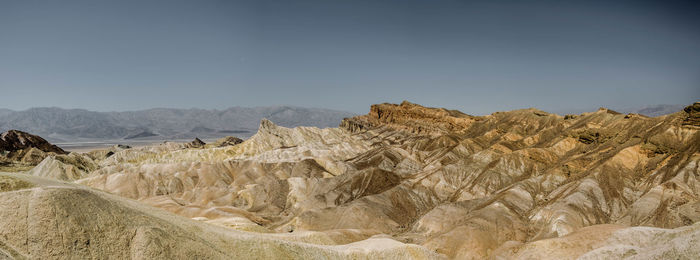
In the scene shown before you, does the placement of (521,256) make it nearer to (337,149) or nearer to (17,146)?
(337,149)

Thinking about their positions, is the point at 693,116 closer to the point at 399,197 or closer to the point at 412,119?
the point at 399,197

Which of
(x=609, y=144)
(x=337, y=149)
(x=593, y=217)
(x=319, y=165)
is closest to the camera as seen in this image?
(x=593, y=217)

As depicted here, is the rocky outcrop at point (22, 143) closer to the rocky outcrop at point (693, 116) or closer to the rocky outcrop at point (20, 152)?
the rocky outcrop at point (20, 152)

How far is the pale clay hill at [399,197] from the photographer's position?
2088 cm

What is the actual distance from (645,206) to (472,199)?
85.2 ft

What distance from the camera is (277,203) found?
77.2 m

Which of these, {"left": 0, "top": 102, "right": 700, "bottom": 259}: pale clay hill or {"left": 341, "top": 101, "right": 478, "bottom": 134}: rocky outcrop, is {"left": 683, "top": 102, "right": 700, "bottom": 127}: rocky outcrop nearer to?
{"left": 0, "top": 102, "right": 700, "bottom": 259}: pale clay hill

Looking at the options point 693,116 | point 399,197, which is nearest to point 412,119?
point 399,197

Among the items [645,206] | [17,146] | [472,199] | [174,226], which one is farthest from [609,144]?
[17,146]

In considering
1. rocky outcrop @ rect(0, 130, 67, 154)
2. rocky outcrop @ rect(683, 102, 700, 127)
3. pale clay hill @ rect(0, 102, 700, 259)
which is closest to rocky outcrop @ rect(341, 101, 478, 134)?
pale clay hill @ rect(0, 102, 700, 259)

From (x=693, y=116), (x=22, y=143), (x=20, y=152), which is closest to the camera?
(x=693, y=116)

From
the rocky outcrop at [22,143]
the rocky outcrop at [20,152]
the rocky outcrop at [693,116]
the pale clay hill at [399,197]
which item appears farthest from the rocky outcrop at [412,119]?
the rocky outcrop at [22,143]

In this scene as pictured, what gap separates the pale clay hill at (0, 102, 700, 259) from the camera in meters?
20.9

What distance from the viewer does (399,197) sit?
7106 centimetres
